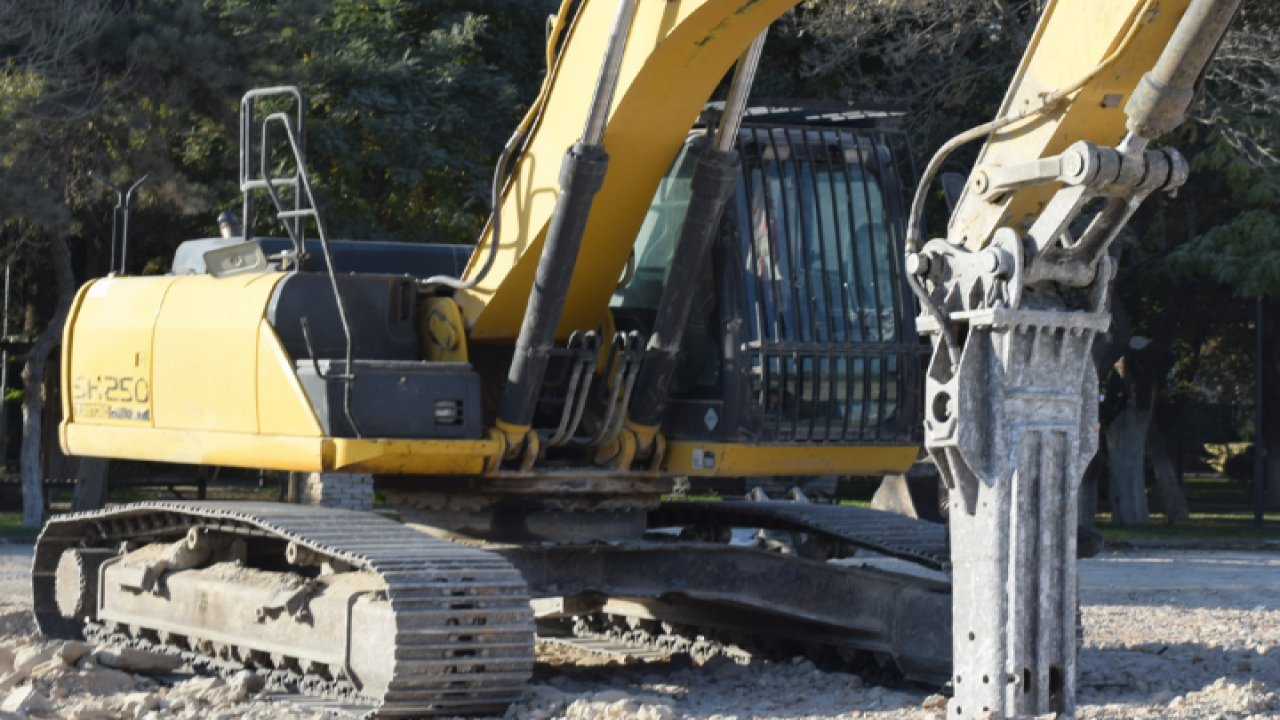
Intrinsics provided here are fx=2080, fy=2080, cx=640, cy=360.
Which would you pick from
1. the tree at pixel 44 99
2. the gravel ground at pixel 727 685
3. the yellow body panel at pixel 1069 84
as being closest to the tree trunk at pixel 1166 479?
the tree at pixel 44 99

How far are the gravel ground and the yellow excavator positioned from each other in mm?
348

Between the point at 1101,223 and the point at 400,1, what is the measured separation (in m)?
16.3

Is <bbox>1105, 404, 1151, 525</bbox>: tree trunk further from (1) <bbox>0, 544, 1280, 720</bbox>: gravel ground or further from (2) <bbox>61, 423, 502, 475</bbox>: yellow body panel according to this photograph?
(2) <bbox>61, 423, 502, 475</bbox>: yellow body panel

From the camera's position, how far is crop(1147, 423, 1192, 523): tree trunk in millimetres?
27656

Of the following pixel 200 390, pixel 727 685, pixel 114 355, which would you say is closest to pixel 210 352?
pixel 200 390

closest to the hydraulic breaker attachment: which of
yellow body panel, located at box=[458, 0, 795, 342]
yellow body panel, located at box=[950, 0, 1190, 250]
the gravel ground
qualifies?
yellow body panel, located at box=[950, 0, 1190, 250]

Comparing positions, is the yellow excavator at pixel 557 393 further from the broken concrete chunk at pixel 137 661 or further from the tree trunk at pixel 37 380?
the tree trunk at pixel 37 380

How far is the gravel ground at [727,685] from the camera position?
8562 mm

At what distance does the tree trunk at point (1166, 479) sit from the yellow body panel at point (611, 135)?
746 inches

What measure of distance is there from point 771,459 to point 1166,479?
63.3 ft

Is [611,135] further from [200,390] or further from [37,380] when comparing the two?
[37,380]

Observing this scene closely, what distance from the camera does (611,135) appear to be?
30.9 feet

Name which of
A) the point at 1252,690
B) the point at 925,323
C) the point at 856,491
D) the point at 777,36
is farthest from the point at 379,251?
the point at 856,491

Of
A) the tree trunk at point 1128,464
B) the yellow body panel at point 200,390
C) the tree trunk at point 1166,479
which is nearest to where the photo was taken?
the yellow body panel at point 200,390
